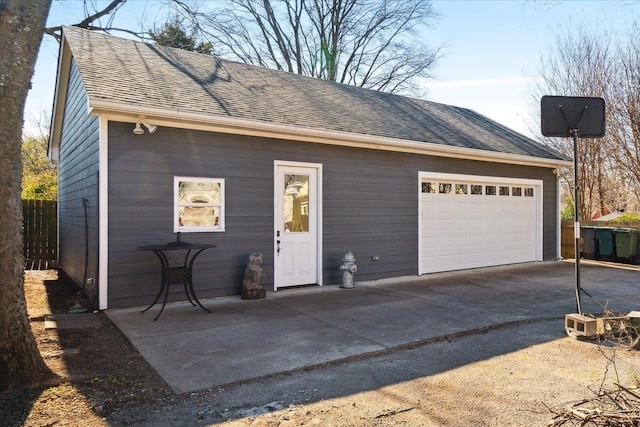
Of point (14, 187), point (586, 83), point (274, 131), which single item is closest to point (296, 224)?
point (274, 131)

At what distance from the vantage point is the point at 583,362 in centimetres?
397

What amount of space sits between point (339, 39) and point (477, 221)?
14.8 meters

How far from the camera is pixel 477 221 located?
10195mm

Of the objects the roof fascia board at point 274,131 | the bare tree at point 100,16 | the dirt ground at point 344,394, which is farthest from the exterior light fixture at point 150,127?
the bare tree at point 100,16

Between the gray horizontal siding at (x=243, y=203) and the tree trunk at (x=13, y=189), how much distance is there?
2538mm

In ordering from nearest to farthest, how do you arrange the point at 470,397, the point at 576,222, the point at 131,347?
the point at 470,397, the point at 131,347, the point at 576,222

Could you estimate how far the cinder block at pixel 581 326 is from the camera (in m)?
4.56

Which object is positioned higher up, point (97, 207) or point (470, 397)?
point (97, 207)

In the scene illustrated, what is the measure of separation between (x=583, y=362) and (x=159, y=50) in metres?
8.84

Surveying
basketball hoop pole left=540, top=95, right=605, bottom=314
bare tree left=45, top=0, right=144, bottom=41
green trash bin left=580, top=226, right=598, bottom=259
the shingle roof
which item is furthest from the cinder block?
bare tree left=45, top=0, right=144, bottom=41

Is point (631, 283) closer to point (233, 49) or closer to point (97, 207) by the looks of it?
point (97, 207)

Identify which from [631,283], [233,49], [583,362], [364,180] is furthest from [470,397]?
[233,49]

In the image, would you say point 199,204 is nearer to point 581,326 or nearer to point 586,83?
point 581,326

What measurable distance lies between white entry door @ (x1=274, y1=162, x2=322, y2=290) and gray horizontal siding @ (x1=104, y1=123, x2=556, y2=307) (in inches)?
6.2
